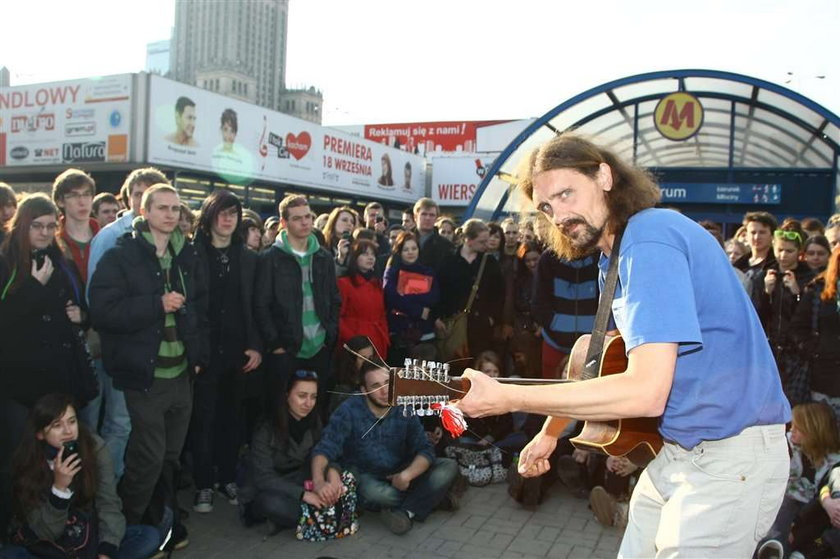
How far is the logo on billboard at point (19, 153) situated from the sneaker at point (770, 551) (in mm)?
25227

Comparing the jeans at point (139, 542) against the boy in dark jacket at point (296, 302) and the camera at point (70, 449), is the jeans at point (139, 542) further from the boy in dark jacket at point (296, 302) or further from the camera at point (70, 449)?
the boy in dark jacket at point (296, 302)

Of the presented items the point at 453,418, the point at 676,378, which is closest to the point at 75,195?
the point at 453,418

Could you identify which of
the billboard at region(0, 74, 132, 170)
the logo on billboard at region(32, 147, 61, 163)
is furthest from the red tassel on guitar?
the logo on billboard at region(32, 147, 61, 163)

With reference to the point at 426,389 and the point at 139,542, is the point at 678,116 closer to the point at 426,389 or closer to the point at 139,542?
the point at 139,542

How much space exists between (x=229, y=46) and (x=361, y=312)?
144002 millimetres

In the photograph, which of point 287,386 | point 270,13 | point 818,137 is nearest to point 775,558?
point 287,386

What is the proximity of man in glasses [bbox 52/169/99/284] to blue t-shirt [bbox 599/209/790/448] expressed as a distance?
430 centimetres

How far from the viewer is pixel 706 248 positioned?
7.16ft

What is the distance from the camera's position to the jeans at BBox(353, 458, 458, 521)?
538 centimetres

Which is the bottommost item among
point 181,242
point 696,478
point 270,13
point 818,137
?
point 696,478

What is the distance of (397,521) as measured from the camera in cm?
521

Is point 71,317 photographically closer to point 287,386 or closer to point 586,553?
point 287,386

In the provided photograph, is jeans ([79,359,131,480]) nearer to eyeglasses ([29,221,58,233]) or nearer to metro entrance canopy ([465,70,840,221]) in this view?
eyeglasses ([29,221,58,233])

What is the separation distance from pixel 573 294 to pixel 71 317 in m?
4.10
